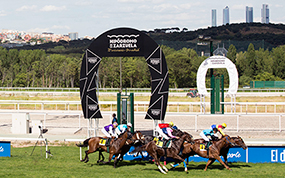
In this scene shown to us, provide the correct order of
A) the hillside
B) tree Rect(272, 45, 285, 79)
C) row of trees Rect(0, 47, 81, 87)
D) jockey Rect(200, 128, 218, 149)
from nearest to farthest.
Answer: jockey Rect(200, 128, 218, 149) < row of trees Rect(0, 47, 81, 87) < tree Rect(272, 45, 285, 79) < the hillside

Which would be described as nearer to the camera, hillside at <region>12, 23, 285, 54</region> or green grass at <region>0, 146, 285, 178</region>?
green grass at <region>0, 146, 285, 178</region>

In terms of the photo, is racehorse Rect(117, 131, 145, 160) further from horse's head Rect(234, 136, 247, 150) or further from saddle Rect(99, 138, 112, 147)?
horse's head Rect(234, 136, 247, 150)

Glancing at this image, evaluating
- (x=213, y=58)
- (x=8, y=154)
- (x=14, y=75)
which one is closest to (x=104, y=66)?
(x=14, y=75)

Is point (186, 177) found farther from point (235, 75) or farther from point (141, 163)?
point (235, 75)

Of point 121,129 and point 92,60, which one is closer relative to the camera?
point 121,129

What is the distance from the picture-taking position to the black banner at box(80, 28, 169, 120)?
11078 millimetres

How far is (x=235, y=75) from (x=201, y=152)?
424 inches

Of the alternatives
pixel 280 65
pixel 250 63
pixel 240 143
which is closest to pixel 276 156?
pixel 240 143

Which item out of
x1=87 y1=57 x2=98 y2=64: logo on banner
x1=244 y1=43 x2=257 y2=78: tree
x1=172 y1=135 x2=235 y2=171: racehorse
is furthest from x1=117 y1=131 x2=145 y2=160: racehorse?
x1=244 y1=43 x2=257 y2=78: tree

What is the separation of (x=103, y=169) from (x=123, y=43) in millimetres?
4656

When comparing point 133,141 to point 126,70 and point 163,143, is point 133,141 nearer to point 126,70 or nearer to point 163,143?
point 163,143

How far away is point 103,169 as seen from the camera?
8.43 m

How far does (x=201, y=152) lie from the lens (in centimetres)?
834

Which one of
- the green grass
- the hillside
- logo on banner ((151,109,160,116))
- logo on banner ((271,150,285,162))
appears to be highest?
the hillside
